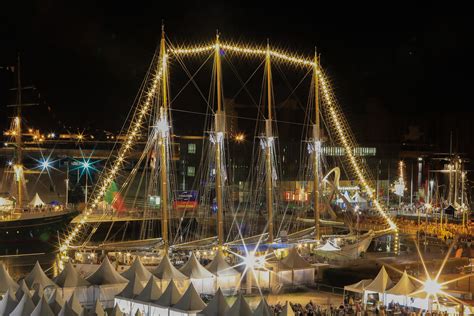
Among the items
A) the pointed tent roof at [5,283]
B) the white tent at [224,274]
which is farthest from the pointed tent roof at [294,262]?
the pointed tent roof at [5,283]

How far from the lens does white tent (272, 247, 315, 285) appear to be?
36.7m

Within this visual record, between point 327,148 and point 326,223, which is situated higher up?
point 327,148

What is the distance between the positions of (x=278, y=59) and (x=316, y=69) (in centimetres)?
291

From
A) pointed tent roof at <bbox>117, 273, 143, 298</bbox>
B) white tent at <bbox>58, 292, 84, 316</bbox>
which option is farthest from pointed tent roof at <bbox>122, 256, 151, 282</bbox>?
white tent at <bbox>58, 292, 84, 316</bbox>

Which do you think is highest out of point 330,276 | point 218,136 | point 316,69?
point 316,69

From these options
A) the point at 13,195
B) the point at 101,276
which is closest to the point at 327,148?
the point at 13,195

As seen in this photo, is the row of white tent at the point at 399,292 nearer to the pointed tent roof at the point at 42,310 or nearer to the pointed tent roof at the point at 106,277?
the pointed tent roof at the point at 106,277

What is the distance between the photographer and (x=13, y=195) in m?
72.2

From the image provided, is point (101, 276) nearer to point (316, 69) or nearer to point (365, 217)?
point (316, 69)

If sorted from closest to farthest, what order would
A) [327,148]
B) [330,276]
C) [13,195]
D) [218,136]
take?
[330,276]
[218,136]
[13,195]
[327,148]

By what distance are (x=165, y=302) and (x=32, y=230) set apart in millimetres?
35216

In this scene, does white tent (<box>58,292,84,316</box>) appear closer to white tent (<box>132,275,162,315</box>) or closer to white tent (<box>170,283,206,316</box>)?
white tent (<box>170,283,206,316</box>)

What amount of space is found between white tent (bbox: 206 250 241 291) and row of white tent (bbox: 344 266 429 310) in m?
7.21

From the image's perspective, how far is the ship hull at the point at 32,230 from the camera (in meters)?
57.7
